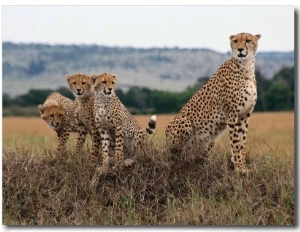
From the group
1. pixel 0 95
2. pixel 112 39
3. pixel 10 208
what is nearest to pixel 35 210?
pixel 10 208

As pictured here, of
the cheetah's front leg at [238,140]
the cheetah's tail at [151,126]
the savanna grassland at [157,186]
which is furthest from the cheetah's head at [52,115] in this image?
the cheetah's front leg at [238,140]

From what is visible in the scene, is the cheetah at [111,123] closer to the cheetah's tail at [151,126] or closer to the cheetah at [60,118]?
the cheetah's tail at [151,126]

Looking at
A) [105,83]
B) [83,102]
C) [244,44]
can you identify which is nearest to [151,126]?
[83,102]

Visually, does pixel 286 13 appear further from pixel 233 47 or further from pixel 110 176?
pixel 110 176

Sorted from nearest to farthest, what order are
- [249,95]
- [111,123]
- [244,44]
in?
[244,44] → [249,95] → [111,123]

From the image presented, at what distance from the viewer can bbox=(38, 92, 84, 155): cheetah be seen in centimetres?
798

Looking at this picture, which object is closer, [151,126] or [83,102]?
[83,102]

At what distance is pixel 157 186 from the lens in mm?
7785

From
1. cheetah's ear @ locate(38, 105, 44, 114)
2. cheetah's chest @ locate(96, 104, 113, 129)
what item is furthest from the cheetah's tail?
cheetah's ear @ locate(38, 105, 44, 114)

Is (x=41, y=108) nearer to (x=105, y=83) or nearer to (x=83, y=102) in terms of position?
(x=83, y=102)

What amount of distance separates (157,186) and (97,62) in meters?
1.09

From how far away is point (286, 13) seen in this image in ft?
24.6

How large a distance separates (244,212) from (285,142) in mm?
635

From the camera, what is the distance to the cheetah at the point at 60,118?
26.2 feet
